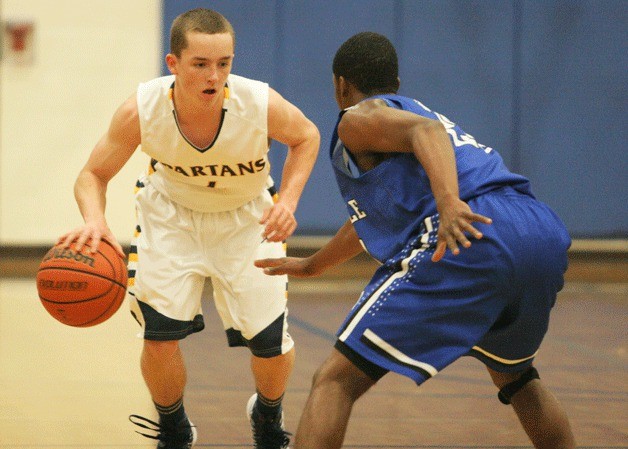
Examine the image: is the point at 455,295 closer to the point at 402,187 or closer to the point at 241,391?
the point at 402,187

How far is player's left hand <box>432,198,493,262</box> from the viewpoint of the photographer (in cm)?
269

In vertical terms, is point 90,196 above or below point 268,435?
above

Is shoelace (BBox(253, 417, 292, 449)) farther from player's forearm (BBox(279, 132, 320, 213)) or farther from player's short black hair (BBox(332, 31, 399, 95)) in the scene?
player's short black hair (BBox(332, 31, 399, 95))

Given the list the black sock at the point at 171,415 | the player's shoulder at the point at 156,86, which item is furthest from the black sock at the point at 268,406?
the player's shoulder at the point at 156,86

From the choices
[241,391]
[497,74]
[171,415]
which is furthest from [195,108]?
[497,74]

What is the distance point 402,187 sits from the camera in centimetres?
294

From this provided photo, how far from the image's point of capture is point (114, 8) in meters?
9.96

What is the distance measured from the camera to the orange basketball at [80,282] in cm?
371

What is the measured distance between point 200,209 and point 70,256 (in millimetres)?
599

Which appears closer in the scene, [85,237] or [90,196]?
[85,237]

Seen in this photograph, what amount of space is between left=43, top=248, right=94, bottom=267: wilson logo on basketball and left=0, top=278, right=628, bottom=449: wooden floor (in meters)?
0.80

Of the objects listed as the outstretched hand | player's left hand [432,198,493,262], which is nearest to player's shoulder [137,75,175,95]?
the outstretched hand

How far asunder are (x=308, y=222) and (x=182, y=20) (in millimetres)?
6441

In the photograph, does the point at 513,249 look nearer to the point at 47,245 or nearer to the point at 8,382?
the point at 8,382
